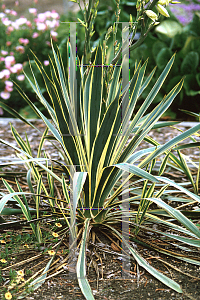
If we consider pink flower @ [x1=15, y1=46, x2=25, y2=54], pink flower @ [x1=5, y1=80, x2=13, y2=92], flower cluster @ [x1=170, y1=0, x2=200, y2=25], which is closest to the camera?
pink flower @ [x1=5, y1=80, x2=13, y2=92]

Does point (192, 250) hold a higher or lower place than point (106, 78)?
lower

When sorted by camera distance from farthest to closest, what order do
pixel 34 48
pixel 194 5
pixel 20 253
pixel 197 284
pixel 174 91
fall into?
pixel 194 5, pixel 34 48, pixel 174 91, pixel 20 253, pixel 197 284

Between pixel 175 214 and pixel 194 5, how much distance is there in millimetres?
4725

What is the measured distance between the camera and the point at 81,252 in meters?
1.13

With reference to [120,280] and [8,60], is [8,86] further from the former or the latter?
[120,280]

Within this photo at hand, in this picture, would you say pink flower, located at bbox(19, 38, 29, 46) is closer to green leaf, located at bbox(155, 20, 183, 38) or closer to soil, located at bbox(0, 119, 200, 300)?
green leaf, located at bbox(155, 20, 183, 38)

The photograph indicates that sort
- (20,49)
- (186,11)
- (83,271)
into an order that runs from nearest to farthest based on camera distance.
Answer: (83,271)
(20,49)
(186,11)

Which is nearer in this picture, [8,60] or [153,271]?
[153,271]

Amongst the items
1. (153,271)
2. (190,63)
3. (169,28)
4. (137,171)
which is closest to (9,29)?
(169,28)

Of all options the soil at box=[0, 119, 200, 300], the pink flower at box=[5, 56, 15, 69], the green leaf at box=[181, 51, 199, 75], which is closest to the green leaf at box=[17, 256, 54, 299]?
the soil at box=[0, 119, 200, 300]

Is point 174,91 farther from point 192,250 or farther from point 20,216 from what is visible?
point 20,216

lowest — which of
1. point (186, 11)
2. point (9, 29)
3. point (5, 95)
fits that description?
point (5, 95)

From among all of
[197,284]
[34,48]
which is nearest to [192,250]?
[197,284]

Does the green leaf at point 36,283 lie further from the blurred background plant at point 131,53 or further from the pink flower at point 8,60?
the pink flower at point 8,60
